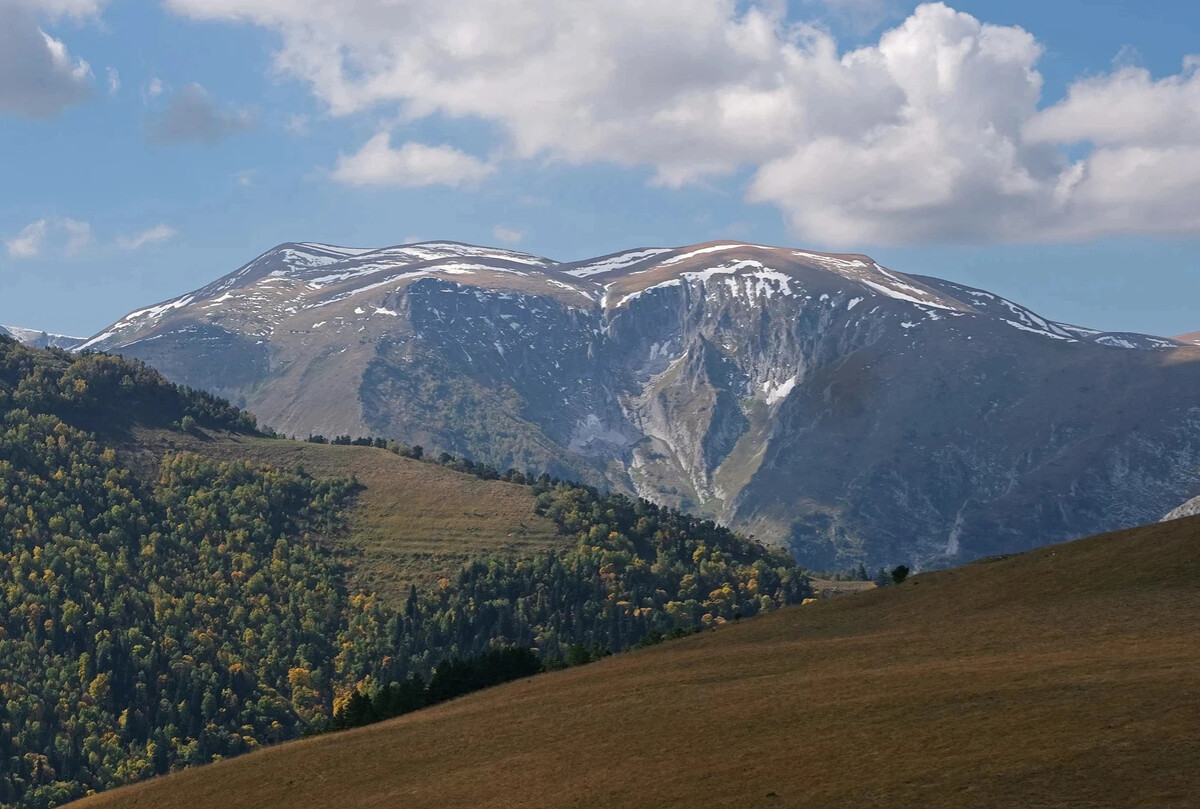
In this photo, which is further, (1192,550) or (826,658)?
(1192,550)

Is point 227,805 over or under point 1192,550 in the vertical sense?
under

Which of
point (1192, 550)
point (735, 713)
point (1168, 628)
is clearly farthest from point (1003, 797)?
point (1192, 550)

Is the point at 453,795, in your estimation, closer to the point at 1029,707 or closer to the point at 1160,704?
the point at 1029,707

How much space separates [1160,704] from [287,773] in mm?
61349

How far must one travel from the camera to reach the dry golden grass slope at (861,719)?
6625 cm

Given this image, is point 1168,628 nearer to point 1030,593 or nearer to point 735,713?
point 1030,593

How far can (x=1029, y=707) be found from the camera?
249 ft

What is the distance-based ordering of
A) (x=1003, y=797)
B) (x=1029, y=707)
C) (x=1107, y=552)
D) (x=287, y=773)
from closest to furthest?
(x=1003, y=797)
(x=1029, y=707)
(x=287, y=773)
(x=1107, y=552)

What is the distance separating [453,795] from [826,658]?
119 ft

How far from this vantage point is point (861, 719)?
8050 cm

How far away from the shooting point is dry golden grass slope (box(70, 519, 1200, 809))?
66.2m

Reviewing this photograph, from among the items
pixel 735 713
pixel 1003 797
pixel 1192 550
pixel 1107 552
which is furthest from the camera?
pixel 1107 552

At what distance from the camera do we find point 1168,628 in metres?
95.1

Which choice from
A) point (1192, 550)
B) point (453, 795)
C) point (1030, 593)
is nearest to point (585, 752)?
point (453, 795)
